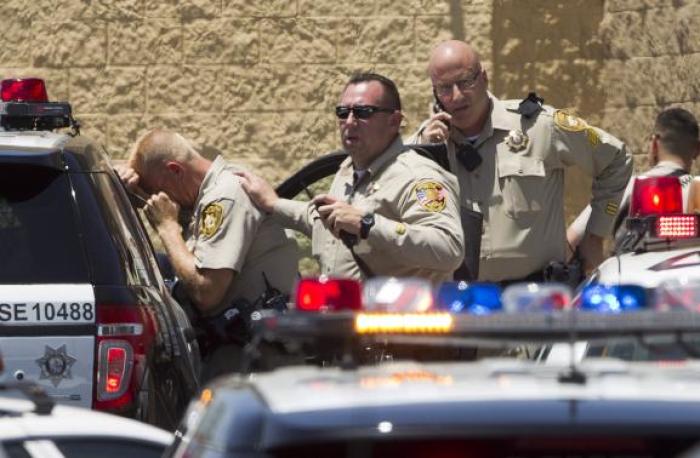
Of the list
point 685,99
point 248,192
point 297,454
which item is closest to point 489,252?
point 248,192

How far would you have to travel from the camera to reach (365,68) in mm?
17125

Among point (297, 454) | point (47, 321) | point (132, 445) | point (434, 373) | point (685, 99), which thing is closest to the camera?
point (297, 454)

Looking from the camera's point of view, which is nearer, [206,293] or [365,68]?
[206,293]

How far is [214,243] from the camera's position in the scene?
8.41 m

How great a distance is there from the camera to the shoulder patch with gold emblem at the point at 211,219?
8.42 metres

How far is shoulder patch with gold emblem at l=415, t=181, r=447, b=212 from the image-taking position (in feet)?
24.8

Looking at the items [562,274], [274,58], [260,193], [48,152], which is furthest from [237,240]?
[274,58]

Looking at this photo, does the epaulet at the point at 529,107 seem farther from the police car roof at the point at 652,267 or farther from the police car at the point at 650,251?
the police car roof at the point at 652,267

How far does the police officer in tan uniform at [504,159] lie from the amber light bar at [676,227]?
2.14 meters

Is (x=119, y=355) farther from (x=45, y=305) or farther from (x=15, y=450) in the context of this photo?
(x=15, y=450)

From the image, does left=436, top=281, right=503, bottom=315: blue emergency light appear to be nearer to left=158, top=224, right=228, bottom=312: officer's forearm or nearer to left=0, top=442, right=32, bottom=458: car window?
left=0, top=442, right=32, bottom=458: car window

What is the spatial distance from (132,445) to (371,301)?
1.66 meters

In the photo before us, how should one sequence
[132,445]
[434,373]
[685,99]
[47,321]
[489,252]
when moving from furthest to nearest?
[685,99] < [489,252] < [47,321] < [132,445] < [434,373]

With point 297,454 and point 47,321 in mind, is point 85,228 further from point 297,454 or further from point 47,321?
point 297,454
